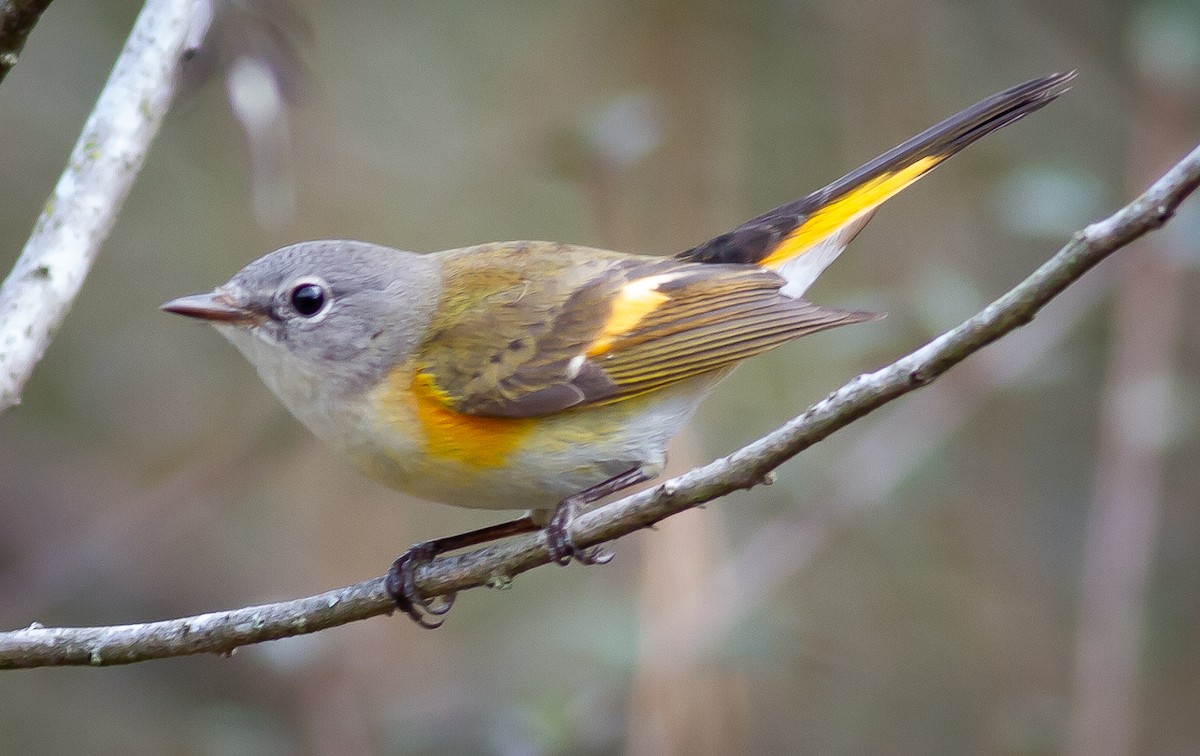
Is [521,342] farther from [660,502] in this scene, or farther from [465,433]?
[660,502]

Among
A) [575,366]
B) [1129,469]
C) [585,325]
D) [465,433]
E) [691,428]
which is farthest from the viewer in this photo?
[691,428]

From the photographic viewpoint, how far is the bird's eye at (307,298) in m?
2.82

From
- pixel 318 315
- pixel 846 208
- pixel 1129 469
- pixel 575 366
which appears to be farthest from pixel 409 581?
pixel 1129 469

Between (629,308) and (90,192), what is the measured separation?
3.93ft

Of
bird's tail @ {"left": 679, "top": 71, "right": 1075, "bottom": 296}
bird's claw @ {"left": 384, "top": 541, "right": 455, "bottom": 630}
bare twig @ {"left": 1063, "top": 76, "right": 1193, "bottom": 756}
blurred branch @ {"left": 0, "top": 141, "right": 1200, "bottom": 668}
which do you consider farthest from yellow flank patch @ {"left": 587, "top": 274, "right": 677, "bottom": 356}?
bare twig @ {"left": 1063, "top": 76, "right": 1193, "bottom": 756}

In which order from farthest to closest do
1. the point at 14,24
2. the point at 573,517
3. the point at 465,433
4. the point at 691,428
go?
1. the point at 691,428
2. the point at 465,433
3. the point at 573,517
4. the point at 14,24

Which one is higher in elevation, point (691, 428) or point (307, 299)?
point (307, 299)

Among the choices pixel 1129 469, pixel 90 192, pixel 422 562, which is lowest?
pixel 1129 469

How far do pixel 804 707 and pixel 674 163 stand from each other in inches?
94.9

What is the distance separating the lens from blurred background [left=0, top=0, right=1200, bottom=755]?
371cm

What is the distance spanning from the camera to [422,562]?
2588 mm

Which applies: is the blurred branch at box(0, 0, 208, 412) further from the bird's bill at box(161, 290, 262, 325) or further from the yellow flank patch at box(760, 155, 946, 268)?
the yellow flank patch at box(760, 155, 946, 268)

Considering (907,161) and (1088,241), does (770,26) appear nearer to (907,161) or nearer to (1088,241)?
(907,161)

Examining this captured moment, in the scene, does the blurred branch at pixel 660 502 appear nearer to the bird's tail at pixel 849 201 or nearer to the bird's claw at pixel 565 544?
the bird's claw at pixel 565 544
